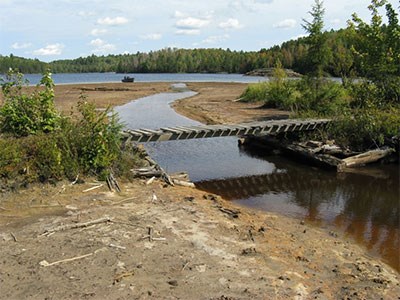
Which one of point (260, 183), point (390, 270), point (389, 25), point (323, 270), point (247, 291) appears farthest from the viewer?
point (389, 25)

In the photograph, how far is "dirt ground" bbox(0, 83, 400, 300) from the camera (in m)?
6.90

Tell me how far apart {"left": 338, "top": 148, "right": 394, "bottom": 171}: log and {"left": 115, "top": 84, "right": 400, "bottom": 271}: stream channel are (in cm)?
50

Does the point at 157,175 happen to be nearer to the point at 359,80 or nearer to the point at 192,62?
the point at 359,80

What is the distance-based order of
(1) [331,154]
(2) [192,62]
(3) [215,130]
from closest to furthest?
(3) [215,130], (1) [331,154], (2) [192,62]

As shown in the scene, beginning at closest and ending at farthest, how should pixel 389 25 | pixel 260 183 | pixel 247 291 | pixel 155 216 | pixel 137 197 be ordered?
pixel 247 291, pixel 155 216, pixel 137 197, pixel 260 183, pixel 389 25

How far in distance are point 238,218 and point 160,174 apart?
152 inches

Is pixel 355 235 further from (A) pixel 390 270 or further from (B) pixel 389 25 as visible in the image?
(B) pixel 389 25

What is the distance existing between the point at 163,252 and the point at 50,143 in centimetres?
592

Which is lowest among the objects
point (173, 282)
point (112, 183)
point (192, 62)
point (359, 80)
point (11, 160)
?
point (173, 282)

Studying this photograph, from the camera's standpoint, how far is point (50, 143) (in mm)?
12328

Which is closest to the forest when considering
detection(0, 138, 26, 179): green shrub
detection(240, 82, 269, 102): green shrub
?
detection(240, 82, 269, 102): green shrub

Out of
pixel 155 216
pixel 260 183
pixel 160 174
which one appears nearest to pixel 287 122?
pixel 260 183

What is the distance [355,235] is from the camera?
11.0 metres

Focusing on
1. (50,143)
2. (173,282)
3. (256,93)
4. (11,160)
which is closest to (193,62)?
(256,93)
